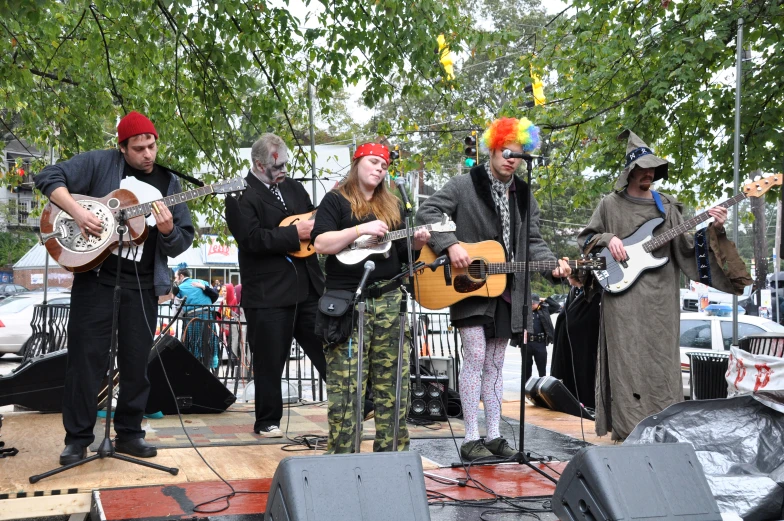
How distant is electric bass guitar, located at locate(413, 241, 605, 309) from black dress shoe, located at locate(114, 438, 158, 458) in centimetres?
198

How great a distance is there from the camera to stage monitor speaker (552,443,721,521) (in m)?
3.19

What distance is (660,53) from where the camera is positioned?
9117 mm

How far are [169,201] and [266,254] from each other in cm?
119

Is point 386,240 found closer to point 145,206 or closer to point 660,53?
point 145,206

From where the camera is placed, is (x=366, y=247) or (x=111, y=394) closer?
(x=366, y=247)

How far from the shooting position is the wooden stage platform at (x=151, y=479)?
158 inches

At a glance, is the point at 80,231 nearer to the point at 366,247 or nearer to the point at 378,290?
the point at 366,247

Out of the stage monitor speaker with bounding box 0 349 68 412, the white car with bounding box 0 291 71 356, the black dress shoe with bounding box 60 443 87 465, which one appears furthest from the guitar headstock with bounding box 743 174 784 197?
the white car with bounding box 0 291 71 356

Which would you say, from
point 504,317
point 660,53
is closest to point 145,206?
point 504,317

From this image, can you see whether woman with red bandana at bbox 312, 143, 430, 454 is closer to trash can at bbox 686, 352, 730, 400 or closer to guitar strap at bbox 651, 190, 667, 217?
guitar strap at bbox 651, 190, 667, 217

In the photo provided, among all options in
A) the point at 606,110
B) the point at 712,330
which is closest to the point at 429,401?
the point at 606,110

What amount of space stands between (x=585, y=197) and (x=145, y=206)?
781 centimetres

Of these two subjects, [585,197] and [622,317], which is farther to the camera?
[585,197]

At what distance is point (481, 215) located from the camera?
5371mm
